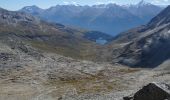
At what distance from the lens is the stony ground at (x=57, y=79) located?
84.6 meters

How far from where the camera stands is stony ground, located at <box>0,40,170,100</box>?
→ 84562 mm

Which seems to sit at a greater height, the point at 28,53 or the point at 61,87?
the point at 28,53

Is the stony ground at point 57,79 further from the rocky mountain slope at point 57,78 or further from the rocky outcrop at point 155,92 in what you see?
the rocky outcrop at point 155,92

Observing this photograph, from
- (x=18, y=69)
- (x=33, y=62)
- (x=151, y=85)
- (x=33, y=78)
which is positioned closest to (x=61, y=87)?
(x=33, y=78)

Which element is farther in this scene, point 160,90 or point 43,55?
point 43,55

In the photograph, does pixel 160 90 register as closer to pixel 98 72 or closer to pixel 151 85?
pixel 151 85

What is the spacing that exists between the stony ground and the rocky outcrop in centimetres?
2109

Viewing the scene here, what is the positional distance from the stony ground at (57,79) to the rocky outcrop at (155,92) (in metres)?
21.1

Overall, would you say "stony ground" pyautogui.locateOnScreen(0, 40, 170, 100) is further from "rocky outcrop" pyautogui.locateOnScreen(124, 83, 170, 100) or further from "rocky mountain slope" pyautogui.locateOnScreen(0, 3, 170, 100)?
"rocky outcrop" pyautogui.locateOnScreen(124, 83, 170, 100)

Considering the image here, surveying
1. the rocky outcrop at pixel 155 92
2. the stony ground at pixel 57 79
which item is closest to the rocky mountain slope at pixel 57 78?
the stony ground at pixel 57 79

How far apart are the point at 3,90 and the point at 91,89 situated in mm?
20104

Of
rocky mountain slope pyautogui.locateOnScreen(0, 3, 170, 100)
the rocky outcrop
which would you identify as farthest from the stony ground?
the rocky outcrop

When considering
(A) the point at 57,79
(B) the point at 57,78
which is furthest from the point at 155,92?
(B) the point at 57,78

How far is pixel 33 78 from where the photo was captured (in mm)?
111938
